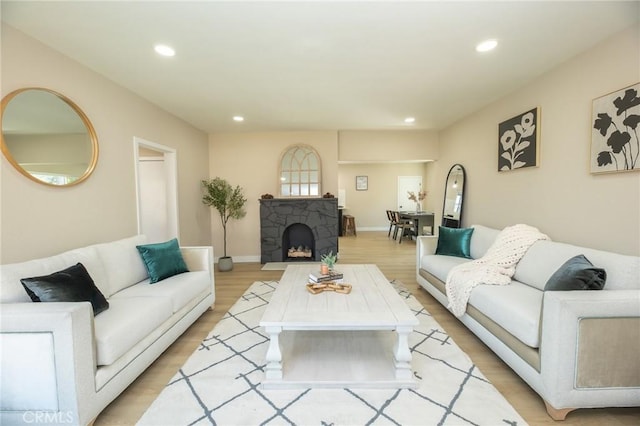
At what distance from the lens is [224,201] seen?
194 inches

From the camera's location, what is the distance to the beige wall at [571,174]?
2125 millimetres

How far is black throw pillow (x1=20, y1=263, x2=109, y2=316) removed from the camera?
162 centimetres

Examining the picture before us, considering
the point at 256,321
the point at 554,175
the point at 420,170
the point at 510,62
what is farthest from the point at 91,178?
the point at 420,170

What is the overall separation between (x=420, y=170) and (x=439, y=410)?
8.61m

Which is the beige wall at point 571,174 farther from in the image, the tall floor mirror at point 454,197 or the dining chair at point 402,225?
the dining chair at point 402,225

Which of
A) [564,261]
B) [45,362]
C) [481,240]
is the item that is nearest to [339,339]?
[45,362]

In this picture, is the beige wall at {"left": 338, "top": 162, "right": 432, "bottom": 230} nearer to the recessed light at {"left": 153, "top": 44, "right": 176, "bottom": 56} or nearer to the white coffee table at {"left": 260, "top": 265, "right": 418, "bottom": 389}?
the white coffee table at {"left": 260, "top": 265, "right": 418, "bottom": 389}

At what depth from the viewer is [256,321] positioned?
111 inches

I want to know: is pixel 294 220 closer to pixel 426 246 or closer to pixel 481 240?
pixel 426 246

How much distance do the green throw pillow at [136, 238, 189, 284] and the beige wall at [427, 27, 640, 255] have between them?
3888 millimetres

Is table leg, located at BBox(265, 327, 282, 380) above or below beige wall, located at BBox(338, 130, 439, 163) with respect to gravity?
below

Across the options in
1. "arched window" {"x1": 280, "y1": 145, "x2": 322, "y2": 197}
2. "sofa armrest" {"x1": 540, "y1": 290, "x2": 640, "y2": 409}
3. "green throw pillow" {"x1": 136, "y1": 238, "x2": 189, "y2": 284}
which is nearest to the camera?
"sofa armrest" {"x1": 540, "y1": 290, "x2": 640, "y2": 409}

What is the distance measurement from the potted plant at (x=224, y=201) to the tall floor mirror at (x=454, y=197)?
383 cm

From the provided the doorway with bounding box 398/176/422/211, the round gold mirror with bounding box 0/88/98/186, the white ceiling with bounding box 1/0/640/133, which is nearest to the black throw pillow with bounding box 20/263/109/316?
the round gold mirror with bounding box 0/88/98/186
